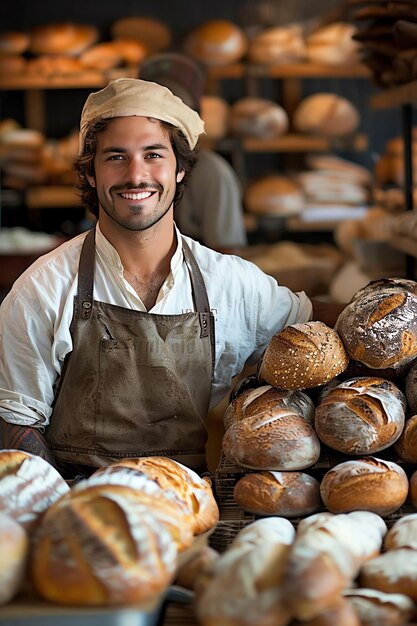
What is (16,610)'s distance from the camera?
106 centimetres

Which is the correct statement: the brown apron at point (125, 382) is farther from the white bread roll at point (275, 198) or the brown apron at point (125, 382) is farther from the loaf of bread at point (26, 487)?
the white bread roll at point (275, 198)

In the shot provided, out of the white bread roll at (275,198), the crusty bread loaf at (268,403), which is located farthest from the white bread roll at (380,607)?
the white bread roll at (275,198)

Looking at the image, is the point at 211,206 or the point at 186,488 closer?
the point at 186,488

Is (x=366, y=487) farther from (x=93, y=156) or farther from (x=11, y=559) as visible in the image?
(x=93, y=156)

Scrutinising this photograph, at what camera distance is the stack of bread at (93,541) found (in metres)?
1.05

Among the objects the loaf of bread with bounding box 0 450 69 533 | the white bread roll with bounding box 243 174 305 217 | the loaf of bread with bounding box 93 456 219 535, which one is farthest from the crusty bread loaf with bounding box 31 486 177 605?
the white bread roll with bounding box 243 174 305 217

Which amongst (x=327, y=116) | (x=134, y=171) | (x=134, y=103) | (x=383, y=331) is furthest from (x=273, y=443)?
(x=327, y=116)

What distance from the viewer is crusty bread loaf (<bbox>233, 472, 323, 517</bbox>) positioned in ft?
4.80

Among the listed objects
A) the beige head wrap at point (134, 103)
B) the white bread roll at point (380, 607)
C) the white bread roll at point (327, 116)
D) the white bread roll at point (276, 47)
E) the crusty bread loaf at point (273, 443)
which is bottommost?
the white bread roll at point (380, 607)

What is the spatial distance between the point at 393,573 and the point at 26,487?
54 centimetres

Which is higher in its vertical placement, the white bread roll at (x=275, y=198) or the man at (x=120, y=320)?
the man at (x=120, y=320)

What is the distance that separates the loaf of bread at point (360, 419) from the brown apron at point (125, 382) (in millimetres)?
451

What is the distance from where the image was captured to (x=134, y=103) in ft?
6.18

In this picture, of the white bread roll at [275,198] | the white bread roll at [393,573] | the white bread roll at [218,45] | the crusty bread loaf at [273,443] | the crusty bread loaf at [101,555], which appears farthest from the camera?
the white bread roll at [218,45]
